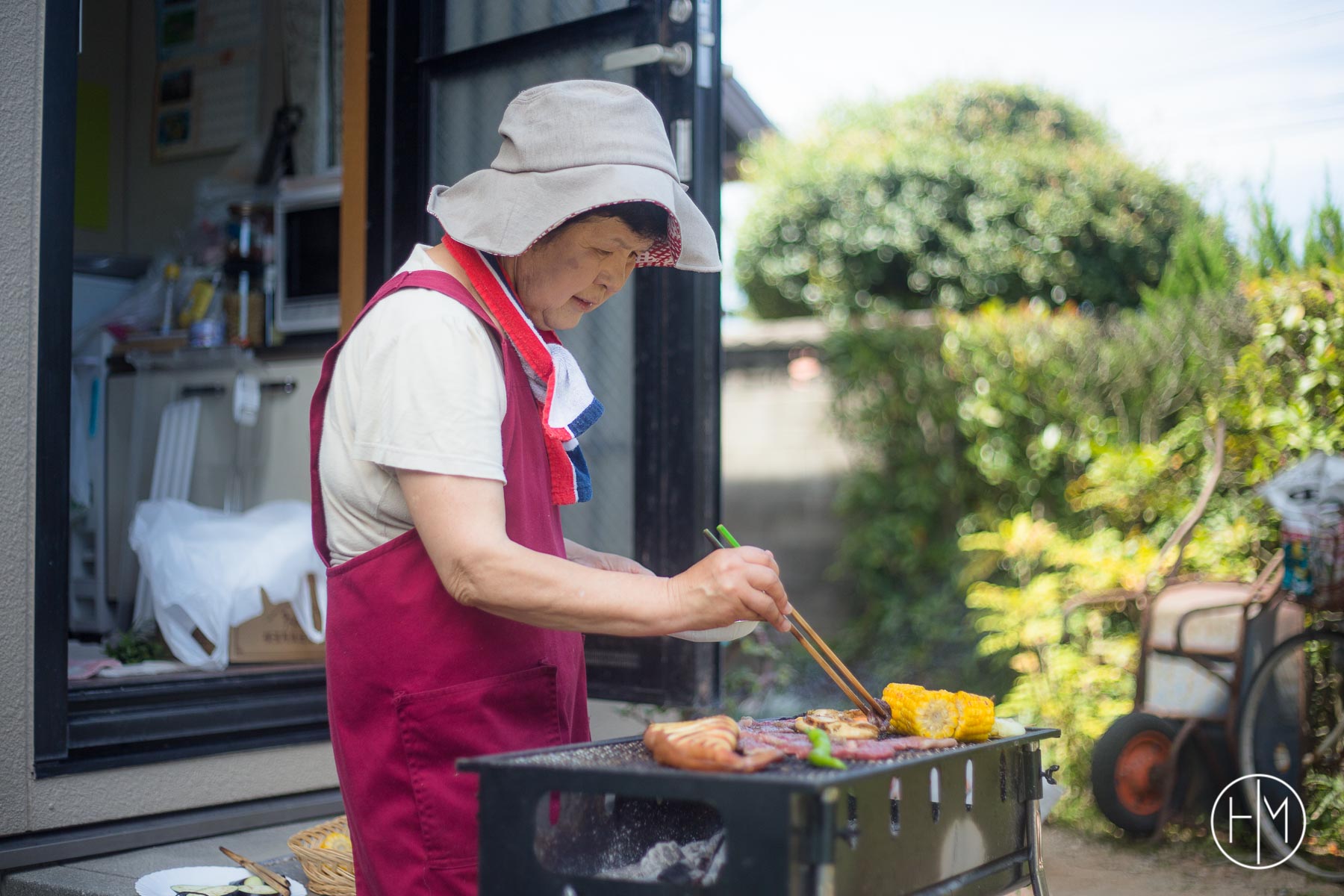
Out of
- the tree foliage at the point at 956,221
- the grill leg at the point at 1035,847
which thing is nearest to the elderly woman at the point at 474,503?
the grill leg at the point at 1035,847

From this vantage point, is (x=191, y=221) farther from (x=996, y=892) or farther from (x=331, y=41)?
(x=996, y=892)

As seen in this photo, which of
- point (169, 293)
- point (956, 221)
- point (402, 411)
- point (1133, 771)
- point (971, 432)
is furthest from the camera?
point (956, 221)

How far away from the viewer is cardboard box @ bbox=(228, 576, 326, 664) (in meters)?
3.66

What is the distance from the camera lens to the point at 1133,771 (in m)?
3.80

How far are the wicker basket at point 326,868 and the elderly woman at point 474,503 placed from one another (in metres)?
0.72

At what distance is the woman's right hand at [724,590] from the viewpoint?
4.66 ft

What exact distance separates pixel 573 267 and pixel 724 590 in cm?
54

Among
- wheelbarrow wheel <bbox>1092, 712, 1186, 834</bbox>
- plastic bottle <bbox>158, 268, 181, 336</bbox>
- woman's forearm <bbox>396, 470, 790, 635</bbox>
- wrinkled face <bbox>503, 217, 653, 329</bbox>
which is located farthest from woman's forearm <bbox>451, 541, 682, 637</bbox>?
plastic bottle <bbox>158, 268, 181, 336</bbox>

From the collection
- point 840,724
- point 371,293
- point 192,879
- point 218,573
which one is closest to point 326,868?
point 192,879

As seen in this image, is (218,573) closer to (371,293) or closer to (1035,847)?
(371,293)

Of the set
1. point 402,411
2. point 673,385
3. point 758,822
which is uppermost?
point 673,385

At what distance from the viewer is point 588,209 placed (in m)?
1.57

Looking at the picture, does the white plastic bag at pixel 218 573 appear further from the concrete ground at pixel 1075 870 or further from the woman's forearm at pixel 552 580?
the woman's forearm at pixel 552 580

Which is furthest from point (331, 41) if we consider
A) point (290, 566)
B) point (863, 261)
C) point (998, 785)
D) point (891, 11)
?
point (891, 11)
